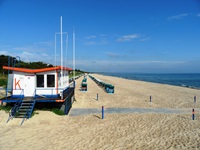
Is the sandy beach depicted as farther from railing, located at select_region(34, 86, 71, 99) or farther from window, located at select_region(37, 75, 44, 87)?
window, located at select_region(37, 75, 44, 87)

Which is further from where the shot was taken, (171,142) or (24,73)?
(24,73)

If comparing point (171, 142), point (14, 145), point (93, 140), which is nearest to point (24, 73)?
point (14, 145)

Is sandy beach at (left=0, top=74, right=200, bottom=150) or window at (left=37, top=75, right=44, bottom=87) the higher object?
window at (left=37, top=75, right=44, bottom=87)

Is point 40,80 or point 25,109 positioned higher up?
point 40,80

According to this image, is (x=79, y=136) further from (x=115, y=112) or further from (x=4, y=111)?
(x=4, y=111)

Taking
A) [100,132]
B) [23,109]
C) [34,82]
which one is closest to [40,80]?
[34,82]

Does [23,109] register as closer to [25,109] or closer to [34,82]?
[25,109]

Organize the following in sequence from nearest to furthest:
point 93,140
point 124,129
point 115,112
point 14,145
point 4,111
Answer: point 14,145 < point 93,140 < point 124,129 < point 4,111 < point 115,112

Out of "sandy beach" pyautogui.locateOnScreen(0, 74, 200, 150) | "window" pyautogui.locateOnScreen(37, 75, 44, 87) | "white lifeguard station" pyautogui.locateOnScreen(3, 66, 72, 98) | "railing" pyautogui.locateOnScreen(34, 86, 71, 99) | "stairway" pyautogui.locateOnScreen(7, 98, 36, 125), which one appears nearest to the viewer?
"sandy beach" pyautogui.locateOnScreen(0, 74, 200, 150)

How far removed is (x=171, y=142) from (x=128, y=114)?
5102mm

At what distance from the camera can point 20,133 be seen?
9070mm

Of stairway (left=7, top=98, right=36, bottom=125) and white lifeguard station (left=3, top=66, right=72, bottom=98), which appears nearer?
stairway (left=7, top=98, right=36, bottom=125)

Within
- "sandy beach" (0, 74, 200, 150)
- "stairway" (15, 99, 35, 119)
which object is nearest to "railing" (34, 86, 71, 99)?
"stairway" (15, 99, 35, 119)

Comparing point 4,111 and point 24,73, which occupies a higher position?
point 24,73
